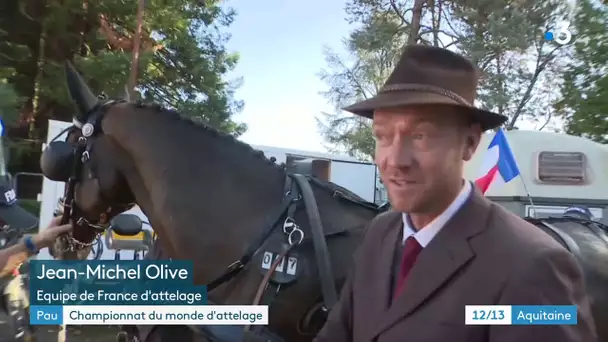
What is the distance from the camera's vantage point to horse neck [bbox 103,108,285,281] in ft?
8.64

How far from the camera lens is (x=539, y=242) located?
1.12m

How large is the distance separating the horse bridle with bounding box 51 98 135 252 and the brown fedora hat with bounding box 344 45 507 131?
6.62 feet

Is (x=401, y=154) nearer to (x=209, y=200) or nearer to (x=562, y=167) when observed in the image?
(x=209, y=200)

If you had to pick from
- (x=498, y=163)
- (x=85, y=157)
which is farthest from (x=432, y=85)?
(x=498, y=163)

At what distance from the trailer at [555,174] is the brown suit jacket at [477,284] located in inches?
147

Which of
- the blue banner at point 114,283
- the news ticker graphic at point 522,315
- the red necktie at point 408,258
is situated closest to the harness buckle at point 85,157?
the blue banner at point 114,283

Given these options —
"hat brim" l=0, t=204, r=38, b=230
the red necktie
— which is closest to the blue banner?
"hat brim" l=0, t=204, r=38, b=230

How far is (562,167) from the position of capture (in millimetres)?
5125

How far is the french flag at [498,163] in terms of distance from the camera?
467 cm

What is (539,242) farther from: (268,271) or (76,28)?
(76,28)

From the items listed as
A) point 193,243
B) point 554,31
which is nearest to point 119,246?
point 193,243

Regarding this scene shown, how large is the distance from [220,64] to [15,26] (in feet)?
16.2

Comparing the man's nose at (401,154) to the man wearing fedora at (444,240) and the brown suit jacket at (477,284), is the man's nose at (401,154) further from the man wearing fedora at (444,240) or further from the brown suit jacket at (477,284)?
the brown suit jacket at (477,284)

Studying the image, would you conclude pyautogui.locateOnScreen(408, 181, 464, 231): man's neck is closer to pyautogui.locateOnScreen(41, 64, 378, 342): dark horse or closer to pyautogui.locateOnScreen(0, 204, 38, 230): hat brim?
pyautogui.locateOnScreen(41, 64, 378, 342): dark horse
